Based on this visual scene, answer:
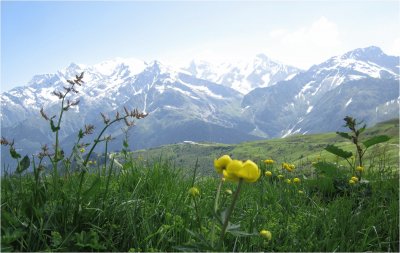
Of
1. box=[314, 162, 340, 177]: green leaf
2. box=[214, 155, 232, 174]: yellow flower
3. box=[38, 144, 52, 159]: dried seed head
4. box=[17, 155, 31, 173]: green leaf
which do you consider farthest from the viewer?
box=[314, 162, 340, 177]: green leaf

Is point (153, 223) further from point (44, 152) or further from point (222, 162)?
point (222, 162)

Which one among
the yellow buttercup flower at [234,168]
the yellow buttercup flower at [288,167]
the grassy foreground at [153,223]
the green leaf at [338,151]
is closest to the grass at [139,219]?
the grassy foreground at [153,223]

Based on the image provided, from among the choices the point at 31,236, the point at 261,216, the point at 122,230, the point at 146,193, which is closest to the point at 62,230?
the point at 31,236

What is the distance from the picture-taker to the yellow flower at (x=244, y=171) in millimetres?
2754

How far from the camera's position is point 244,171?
9.11 ft

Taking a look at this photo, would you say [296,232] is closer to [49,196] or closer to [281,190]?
[281,190]

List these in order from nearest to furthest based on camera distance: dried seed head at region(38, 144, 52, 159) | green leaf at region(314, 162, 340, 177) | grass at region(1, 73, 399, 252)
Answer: grass at region(1, 73, 399, 252), dried seed head at region(38, 144, 52, 159), green leaf at region(314, 162, 340, 177)

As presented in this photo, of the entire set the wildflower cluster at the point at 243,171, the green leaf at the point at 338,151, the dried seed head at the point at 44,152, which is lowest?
the green leaf at the point at 338,151

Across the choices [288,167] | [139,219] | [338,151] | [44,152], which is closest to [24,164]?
[44,152]

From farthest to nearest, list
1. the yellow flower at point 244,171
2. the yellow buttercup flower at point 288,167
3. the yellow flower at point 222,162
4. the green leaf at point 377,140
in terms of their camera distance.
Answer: the yellow buttercup flower at point 288,167, the green leaf at point 377,140, the yellow flower at point 222,162, the yellow flower at point 244,171

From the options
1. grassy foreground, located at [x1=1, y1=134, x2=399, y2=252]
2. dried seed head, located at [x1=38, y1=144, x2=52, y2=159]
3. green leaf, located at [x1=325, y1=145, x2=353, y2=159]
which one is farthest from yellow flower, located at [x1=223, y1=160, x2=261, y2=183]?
green leaf, located at [x1=325, y1=145, x2=353, y2=159]

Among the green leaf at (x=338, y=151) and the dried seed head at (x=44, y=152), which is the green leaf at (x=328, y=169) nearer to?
the green leaf at (x=338, y=151)

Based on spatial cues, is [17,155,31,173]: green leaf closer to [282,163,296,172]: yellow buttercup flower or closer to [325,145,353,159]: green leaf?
[282,163,296,172]: yellow buttercup flower

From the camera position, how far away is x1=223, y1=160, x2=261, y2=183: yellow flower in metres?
2.75
